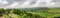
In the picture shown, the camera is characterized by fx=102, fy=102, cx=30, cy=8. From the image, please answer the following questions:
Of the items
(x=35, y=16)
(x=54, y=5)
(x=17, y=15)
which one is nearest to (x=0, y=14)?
(x=17, y=15)

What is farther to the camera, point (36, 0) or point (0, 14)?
point (0, 14)

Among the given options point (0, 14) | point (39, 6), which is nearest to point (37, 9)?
point (39, 6)

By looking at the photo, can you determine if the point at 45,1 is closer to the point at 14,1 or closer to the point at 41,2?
the point at 41,2

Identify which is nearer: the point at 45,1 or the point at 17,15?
the point at 45,1

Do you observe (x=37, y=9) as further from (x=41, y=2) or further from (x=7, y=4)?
(x=7, y=4)

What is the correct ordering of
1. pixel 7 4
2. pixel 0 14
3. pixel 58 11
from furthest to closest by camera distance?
pixel 0 14 → pixel 7 4 → pixel 58 11

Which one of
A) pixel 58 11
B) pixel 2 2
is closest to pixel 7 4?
pixel 2 2

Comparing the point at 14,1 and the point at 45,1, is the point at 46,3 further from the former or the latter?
the point at 14,1

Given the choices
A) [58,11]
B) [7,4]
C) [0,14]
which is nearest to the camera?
[58,11]
